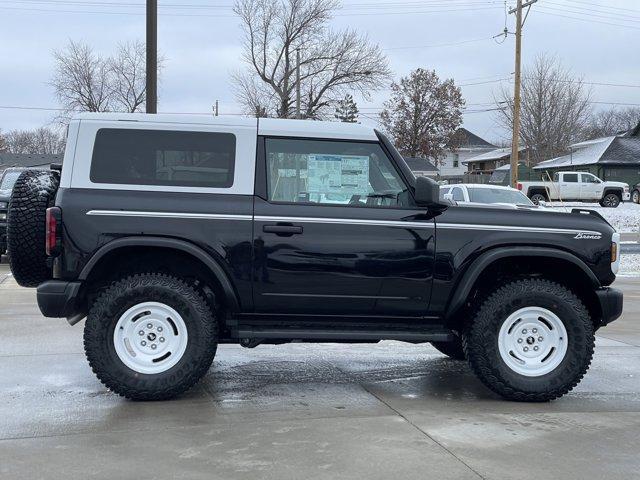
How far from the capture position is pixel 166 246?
17.7ft

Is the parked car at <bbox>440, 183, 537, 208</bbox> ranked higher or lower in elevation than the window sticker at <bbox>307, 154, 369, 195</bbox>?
lower

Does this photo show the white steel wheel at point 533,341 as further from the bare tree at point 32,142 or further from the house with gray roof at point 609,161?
the bare tree at point 32,142

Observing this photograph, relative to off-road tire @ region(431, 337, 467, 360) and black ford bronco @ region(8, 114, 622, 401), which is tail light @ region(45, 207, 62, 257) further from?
off-road tire @ region(431, 337, 467, 360)

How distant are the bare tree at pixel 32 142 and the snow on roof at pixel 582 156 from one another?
65.5m

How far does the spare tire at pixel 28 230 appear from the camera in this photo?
18.1 feet

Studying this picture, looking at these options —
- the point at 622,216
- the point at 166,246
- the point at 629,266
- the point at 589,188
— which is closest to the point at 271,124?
the point at 166,246

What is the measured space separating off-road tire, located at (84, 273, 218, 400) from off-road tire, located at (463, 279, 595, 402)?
202 centimetres

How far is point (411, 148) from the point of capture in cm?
7044

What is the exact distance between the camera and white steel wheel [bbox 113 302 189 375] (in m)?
5.50

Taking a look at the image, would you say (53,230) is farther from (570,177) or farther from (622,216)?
(570,177)

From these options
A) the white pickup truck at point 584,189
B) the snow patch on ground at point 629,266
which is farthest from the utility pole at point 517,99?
the snow patch on ground at point 629,266

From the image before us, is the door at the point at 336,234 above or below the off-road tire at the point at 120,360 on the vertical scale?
above

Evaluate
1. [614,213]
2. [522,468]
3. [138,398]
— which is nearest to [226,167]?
[138,398]

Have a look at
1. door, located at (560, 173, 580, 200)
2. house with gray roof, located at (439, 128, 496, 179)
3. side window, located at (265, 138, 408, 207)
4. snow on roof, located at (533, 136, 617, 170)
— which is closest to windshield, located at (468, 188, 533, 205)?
side window, located at (265, 138, 408, 207)
